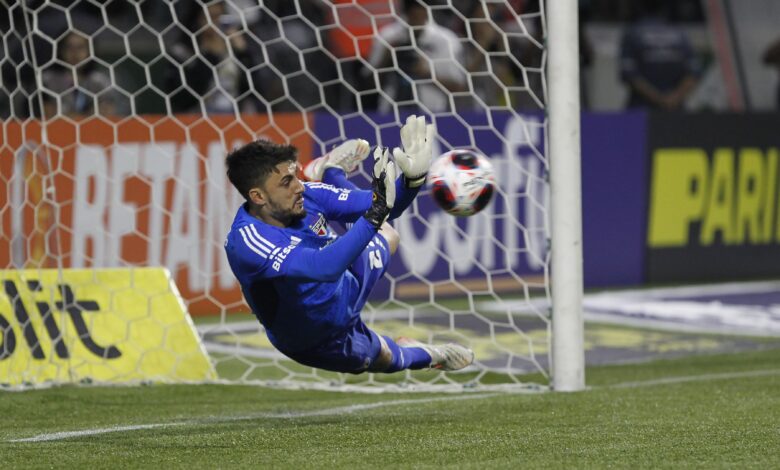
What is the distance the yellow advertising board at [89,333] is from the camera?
27.0 feet

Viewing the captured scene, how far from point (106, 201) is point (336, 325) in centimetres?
454

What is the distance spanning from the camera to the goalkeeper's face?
620cm

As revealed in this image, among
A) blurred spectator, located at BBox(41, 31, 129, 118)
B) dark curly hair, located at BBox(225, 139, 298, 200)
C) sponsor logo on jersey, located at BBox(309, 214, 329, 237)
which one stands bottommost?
sponsor logo on jersey, located at BBox(309, 214, 329, 237)

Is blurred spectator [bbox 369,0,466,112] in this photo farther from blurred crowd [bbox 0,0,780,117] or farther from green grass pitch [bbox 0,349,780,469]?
green grass pitch [bbox 0,349,780,469]

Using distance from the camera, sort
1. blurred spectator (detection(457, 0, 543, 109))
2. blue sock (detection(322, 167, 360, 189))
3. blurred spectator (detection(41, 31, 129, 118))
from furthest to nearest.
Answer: blurred spectator (detection(41, 31, 129, 118)) < blurred spectator (detection(457, 0, 543, 109)) < blue sock (detection(322, 167, 360, 189))

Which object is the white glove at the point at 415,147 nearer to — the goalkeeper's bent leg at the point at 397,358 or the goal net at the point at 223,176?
the goalkeeper's bent leg at the point at 397,358

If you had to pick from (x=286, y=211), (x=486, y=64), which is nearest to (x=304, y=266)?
A: (x=286, y=211)

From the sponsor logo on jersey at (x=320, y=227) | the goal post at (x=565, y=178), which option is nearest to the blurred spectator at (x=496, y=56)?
the goal post at (x=565, y=178)

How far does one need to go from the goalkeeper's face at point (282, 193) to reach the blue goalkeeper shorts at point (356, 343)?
0.44 metres

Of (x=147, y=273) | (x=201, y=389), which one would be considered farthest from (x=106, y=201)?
(x=201, y=389)

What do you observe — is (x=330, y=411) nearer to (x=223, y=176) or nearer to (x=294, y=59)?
(x=223, y=176)

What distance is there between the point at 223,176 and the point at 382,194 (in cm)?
533

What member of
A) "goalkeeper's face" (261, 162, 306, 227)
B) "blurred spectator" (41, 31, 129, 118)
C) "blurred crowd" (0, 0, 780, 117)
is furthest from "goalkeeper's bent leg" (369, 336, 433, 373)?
"blurred spectator" (41, 31, 129, 118)

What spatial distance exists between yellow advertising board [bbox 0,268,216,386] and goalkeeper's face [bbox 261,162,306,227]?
2.29 metres
